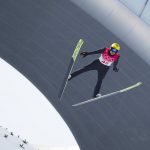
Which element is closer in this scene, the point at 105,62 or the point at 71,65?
the point at 105,62

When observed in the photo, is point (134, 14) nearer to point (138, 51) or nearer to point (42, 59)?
point (138, 51)

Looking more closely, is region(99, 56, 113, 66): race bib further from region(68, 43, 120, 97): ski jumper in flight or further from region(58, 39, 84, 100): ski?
region(58, 39, 84, 100): ski

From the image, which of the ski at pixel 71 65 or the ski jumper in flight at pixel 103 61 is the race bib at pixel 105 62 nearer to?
the ski jumper in flight at pixel 103 61

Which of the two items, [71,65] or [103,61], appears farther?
[71,65]

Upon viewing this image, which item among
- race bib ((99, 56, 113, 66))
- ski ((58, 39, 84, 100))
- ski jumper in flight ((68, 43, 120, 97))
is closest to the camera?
ski jumper in flight ((68, 43, 120, 97))

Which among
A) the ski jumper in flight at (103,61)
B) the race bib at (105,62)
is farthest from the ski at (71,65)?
the race bib at (105,62)

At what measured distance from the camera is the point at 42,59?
79.2 feet

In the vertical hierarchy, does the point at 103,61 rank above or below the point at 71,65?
below

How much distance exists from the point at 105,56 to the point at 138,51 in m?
3.62

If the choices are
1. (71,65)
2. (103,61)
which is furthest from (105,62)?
(71,65)

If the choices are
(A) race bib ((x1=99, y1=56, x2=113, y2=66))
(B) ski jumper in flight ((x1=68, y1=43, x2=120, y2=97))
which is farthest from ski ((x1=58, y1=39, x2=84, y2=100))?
(A) race bib ((x1=99, y1=56, x2=113, y2=66))

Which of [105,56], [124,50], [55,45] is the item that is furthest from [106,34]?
[105,56]

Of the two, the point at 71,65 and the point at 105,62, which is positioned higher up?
the point at 71,65

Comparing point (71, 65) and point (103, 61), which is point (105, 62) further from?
point (71, 65)
